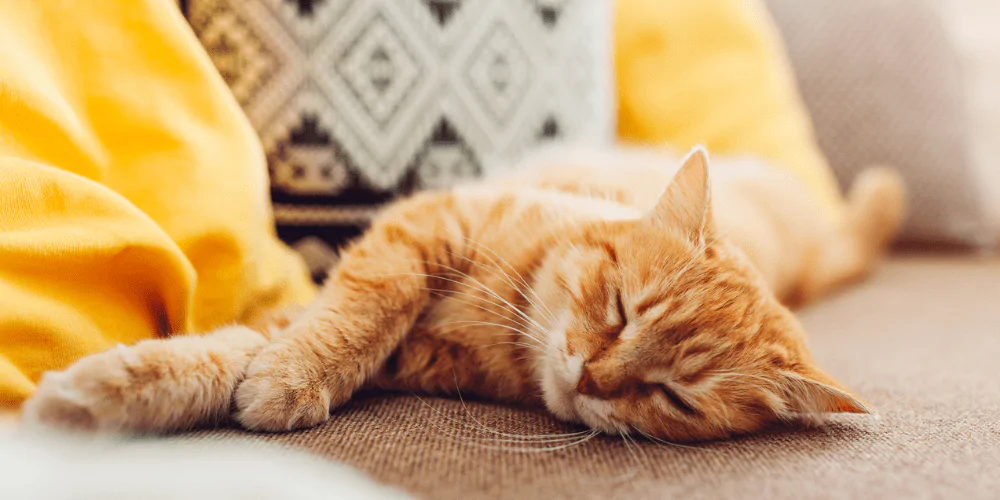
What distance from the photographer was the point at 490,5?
4.33 ft

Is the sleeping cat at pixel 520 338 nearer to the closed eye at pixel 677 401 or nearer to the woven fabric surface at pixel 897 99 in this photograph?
the closed eye at pixel 677 401

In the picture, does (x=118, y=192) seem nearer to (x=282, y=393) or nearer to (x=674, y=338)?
(x=282, y=393)

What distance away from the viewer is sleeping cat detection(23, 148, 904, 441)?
29.6 inches

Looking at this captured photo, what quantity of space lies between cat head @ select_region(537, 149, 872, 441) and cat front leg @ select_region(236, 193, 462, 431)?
21 centimetres

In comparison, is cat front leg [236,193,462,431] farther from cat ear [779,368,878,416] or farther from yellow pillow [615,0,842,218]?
yellow pillow [615,0,842,218]

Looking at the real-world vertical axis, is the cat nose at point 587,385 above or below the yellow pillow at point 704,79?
below

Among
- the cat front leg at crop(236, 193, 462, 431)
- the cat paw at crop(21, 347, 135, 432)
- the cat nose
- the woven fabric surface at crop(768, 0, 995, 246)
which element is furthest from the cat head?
the woven fabric surface at crop(768, 0, 995, 246)

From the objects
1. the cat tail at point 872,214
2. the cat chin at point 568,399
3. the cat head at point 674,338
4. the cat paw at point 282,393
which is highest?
the cat tail at point 872,214

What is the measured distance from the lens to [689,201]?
947 mm

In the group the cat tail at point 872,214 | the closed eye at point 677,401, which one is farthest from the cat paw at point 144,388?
the cat tail at point 872,214

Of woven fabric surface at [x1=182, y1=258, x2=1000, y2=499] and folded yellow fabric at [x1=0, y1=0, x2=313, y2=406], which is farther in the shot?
folded yellow fabric at [x1=0, y1=0, x2=313, y2=406]

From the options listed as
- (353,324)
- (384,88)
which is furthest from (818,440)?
(384,88)

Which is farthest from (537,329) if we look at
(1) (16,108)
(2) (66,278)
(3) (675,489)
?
(1) (16,108)

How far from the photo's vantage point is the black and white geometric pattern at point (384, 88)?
1.17 meters
